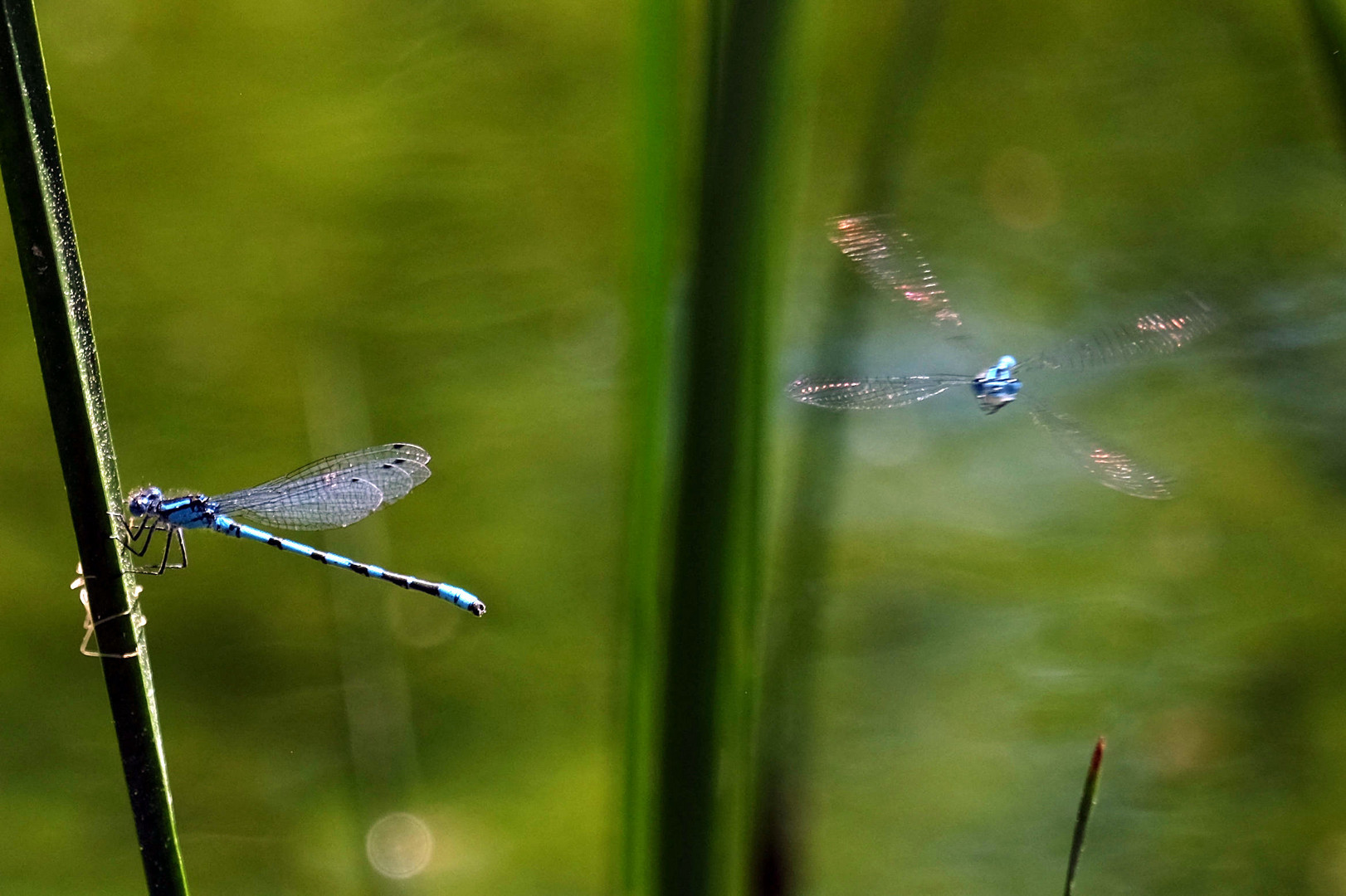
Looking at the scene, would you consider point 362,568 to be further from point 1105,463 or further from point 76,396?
point 1105,463

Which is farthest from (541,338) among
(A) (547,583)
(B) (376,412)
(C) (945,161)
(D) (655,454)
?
(D) (655,454)

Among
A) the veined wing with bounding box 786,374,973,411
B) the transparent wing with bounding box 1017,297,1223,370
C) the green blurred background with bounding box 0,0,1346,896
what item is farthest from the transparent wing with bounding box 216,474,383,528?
the transparent wing with bounding box 1017,297,1223,370

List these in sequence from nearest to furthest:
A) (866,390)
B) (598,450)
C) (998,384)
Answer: (866,390) < (998,384) < (598,450)

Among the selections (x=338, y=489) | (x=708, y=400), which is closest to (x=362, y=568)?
(x=338, y=489)

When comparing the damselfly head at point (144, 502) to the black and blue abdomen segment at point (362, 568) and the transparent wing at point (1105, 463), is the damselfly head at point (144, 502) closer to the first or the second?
the black and blue abdomen segment at point (362, 568)

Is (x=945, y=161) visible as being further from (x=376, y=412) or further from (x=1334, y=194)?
(x=376, y=412)

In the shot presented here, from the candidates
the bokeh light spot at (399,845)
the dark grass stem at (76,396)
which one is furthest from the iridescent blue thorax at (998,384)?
the bokeh light spot at (399,845)

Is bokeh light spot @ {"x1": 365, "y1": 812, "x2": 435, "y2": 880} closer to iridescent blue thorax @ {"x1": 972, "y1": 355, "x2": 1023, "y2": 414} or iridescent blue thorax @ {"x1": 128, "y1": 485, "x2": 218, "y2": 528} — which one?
iridescent blue thorax @ {"x1": 128, "y1": 485, "x2": 218, "y2": 528}
